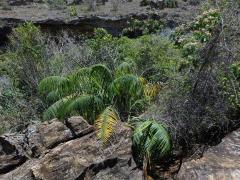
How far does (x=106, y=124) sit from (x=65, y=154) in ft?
3.02

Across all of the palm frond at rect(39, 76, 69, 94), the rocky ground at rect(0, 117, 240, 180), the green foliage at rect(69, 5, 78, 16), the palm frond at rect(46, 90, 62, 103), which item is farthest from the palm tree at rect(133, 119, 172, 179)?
the green foliage at rect(69, 5, 78, 16)

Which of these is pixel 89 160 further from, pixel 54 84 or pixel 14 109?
pixel 14 109

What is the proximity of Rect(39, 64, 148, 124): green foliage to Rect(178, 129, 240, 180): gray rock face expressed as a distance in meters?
3.09

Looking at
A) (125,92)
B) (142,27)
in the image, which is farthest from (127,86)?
(142,27)

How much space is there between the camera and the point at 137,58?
14.9 m

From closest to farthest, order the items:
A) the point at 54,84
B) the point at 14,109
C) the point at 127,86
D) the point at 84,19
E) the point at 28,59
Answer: the point at 127,86
the point at 54,84
the point at 14,109
the point at 28,59
the point at 84,19

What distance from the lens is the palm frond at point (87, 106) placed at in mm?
10820

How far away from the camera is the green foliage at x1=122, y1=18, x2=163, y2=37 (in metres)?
19.3

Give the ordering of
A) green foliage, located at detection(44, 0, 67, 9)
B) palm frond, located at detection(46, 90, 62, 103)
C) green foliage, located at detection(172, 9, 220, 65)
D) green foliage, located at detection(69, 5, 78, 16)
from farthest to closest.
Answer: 1. green foliage, located at detection(44, 0, 67, 9)
2. green foliage, located at detection(69, 5, 78, 16)
3. palm frond, located at detection(46, 90, 62, 103)
4. green foliage, located at detection(172, 9, 220, 65)

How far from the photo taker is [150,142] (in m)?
8.79

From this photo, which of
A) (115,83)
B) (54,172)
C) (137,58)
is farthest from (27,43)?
(54,172)

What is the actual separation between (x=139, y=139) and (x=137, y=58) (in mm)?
6245

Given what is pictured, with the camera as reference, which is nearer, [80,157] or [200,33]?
[80,157]

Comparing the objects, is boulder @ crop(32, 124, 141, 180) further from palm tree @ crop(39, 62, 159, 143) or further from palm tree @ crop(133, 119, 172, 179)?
palm tree @ crop(39, 62, 159, 143)
